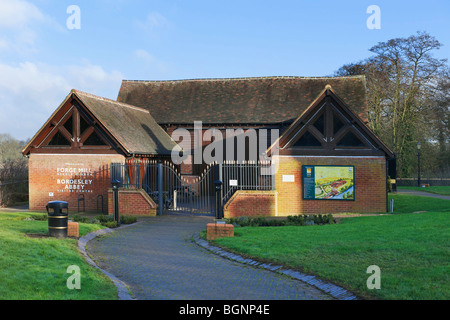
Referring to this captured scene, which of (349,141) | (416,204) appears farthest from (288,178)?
(416,204)

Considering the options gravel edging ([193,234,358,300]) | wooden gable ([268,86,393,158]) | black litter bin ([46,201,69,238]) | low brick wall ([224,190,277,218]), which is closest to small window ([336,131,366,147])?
wooden gable ([268,86,393,158])

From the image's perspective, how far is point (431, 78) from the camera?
46031 mm

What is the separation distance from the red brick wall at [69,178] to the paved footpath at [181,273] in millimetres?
8925

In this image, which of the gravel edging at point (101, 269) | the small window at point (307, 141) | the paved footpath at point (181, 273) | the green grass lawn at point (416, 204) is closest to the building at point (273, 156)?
the small window at point (307, 141)

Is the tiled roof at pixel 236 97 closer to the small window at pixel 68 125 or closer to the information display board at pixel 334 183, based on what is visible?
the information display board at pixel 334 183

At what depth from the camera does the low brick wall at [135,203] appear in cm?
2214

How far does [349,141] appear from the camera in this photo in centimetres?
2273

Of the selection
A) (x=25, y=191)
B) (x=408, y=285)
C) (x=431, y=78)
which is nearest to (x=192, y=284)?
(x=408, y=285)

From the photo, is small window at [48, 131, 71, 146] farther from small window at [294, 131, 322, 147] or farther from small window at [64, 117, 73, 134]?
small window at [294, 131, 322, 147]

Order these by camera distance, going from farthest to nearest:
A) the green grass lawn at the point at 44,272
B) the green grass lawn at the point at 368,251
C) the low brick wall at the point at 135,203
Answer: the low brick wall at the point at 135,203, the green grass lawn at the point at 368,251, the green grass lawn at the point at 44,272

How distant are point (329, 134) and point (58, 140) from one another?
1387cm

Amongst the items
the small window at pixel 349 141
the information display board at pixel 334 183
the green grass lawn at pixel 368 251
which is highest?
the small window at pixel 349 141
